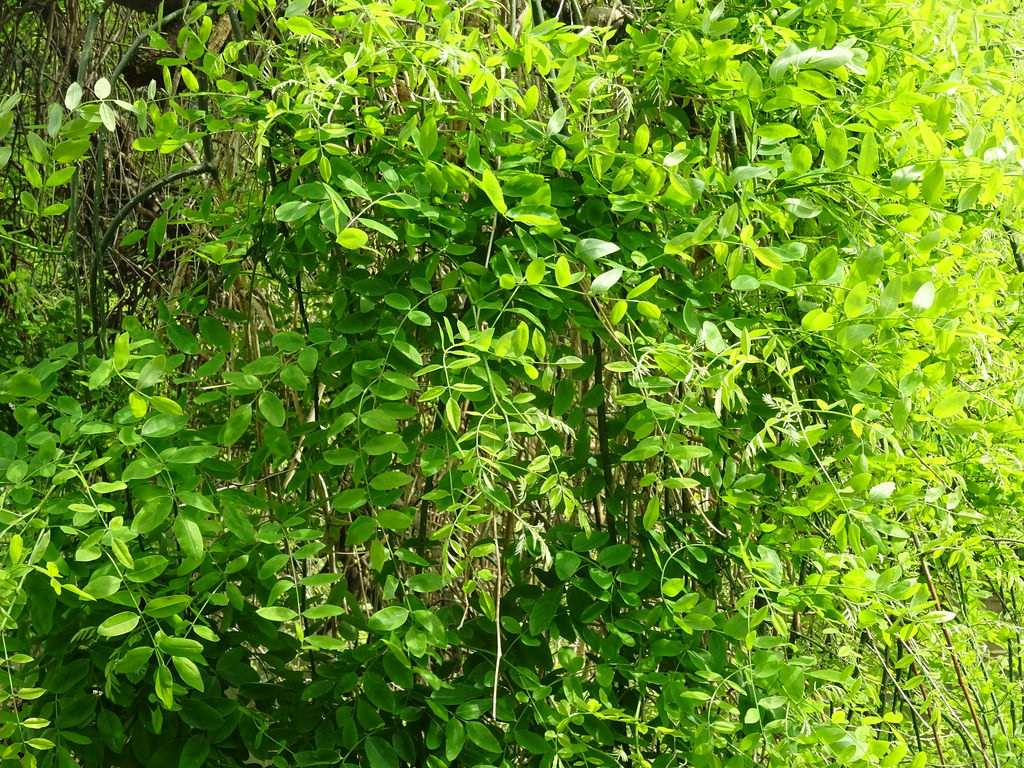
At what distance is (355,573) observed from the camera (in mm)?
1424

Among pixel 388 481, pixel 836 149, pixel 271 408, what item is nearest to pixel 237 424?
pixel 271 408

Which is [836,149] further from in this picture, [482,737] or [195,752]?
[195,752]

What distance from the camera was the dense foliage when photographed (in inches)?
31.4

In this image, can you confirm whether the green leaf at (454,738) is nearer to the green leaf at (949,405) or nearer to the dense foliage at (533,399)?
the dense foliage at (533,399)

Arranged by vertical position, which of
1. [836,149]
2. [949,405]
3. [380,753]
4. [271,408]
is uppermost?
[836,149]

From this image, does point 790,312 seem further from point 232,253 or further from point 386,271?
point 232,253

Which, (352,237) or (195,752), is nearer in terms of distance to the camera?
(352,237)

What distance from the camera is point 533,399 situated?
0.86 m

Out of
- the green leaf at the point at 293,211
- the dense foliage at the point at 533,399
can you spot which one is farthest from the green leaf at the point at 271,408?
the green leaf at the point at 293,211

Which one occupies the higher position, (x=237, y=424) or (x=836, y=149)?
(x=836, y=149)

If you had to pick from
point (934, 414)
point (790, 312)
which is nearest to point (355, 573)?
point (790, 312)

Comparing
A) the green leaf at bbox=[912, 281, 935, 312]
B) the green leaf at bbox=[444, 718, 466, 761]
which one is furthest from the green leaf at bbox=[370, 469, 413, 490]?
the green leaf at bbox=[912, 281, 935, 312]

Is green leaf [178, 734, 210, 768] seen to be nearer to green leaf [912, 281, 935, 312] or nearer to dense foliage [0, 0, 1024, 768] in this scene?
dense foliage [0, 0, 1024, 768]

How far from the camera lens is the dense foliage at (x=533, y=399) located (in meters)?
0.80
